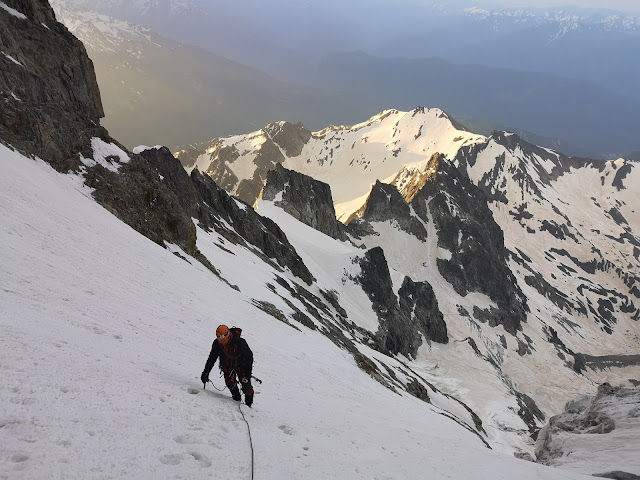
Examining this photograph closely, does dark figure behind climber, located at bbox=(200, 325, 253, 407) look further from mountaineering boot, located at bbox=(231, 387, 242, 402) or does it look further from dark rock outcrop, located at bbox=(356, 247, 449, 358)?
dark rock outcrop, located at bbox=(356, 247, 449, 358)

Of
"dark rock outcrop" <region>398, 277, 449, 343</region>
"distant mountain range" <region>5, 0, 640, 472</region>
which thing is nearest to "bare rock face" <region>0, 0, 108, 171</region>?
"distant mountain range" <region>5, 0, 640, 472</region>

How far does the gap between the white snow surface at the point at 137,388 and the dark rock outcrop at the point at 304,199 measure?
233 ft

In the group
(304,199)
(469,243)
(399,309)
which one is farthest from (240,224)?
(469,243)

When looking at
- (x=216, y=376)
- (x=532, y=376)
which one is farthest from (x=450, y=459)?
(x=532, y=376)

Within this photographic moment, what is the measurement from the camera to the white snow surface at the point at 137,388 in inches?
219

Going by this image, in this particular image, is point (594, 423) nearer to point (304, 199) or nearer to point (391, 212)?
point (304, 199)

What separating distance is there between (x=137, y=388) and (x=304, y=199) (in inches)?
3427

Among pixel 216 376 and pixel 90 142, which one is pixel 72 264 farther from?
pixel 90 142

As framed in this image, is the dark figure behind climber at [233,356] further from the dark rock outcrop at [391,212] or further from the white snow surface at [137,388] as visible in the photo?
the dark rock outcrop at [391,212]

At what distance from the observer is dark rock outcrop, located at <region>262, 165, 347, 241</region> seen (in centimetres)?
8969

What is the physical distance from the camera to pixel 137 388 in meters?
7.44

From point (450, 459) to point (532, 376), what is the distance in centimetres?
8424

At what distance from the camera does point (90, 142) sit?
2691 centimetres

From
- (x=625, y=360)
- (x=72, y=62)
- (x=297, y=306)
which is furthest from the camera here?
(x=625, y=360)
